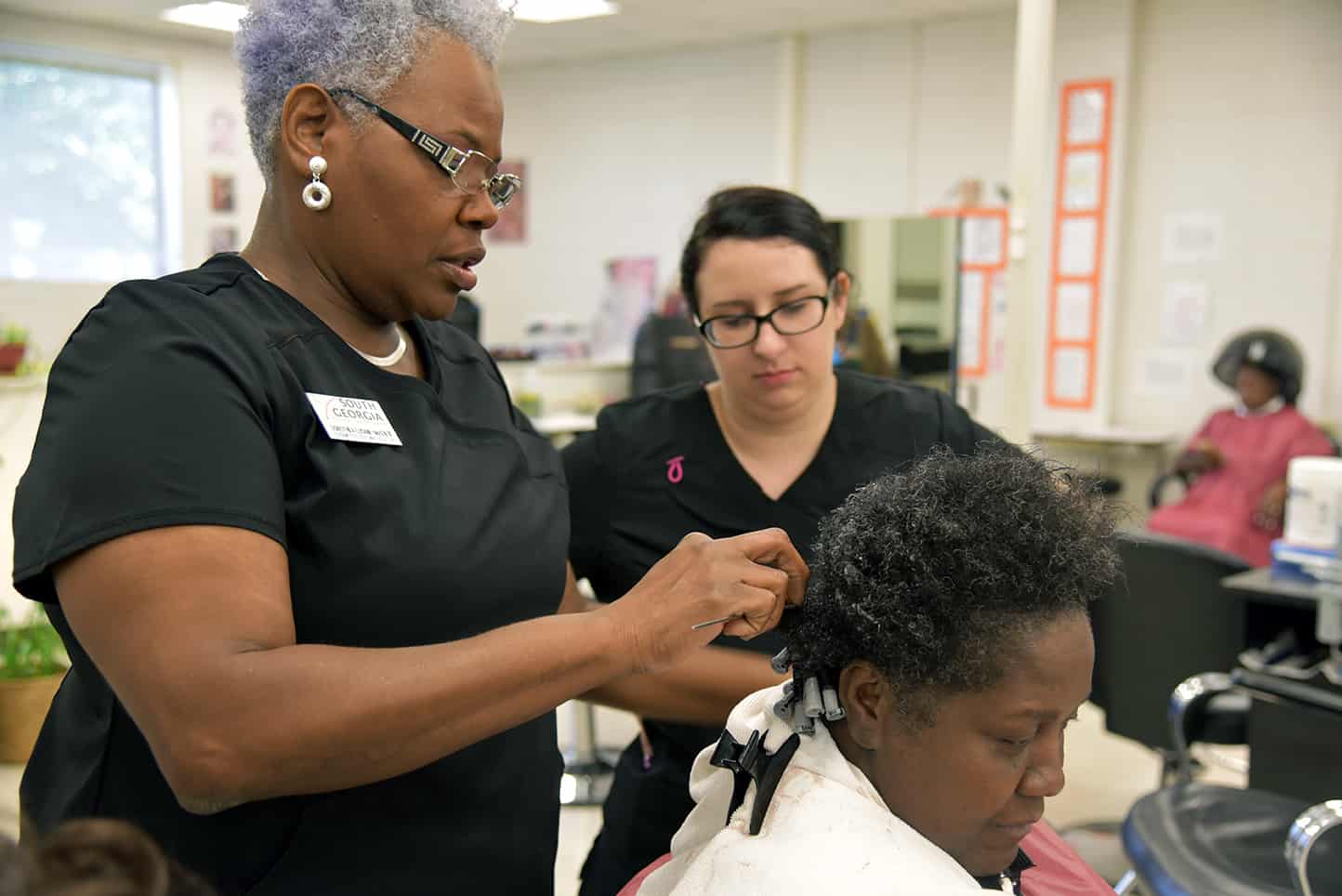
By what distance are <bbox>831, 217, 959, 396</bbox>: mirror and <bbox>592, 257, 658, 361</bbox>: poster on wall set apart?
160 inches

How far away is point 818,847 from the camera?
3.01 feet

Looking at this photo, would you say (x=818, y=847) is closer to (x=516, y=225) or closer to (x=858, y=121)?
(x=858, y=121)

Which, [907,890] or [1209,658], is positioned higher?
[907,890]

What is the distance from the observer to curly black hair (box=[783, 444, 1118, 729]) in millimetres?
966

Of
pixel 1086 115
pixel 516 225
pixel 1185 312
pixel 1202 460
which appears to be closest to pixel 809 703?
pixel 1202 460

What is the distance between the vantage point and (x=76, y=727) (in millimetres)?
986

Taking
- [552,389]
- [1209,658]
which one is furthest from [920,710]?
[552,389]

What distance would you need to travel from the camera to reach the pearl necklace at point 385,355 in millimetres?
1073

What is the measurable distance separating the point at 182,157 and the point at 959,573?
8039mm

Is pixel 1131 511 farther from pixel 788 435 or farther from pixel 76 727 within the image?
pixel 76 727

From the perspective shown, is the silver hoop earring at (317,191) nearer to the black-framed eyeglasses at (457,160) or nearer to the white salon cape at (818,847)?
the black-framed eyeglasses at (457,160)

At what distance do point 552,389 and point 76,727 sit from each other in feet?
16.4

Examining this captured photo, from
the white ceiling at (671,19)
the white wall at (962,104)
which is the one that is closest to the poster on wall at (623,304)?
the white ceiling at (671,19)

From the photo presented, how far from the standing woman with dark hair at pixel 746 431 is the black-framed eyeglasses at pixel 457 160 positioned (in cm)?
61
